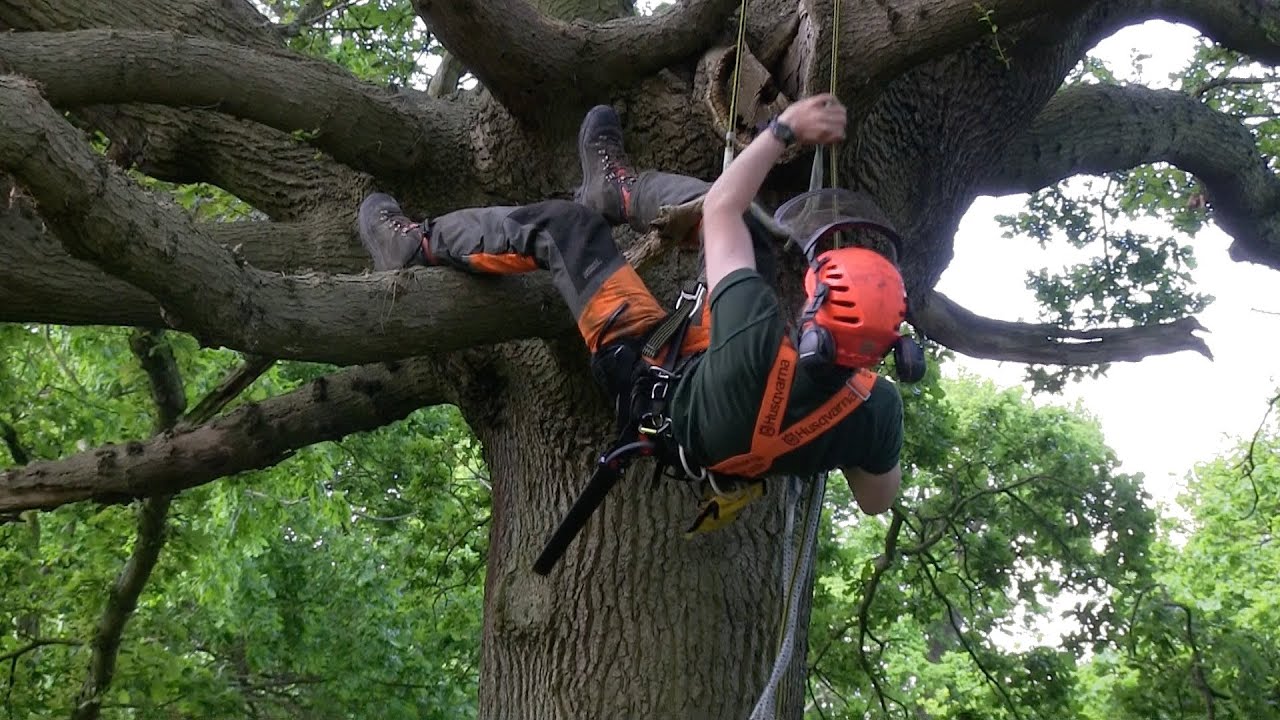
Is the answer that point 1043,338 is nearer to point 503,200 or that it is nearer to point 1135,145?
point 1135,145

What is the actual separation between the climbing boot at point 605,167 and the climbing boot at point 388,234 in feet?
2.12

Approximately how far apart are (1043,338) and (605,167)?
2.99 m

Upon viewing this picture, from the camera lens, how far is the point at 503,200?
201 inches

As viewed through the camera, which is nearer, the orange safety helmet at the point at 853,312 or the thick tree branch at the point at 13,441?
the orange safety helmet at the point at 853,312

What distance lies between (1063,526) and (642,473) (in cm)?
542

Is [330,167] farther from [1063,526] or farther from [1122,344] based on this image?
[1063,526]

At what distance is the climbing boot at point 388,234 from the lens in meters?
4.37

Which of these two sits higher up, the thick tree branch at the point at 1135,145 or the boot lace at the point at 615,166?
the thick tree branch at the point at 1135,145

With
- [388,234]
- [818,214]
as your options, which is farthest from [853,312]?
[388,234]

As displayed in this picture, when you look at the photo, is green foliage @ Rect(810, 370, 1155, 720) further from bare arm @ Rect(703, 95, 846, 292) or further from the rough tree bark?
bare arm @ Rect(703, 95, 846, 292)

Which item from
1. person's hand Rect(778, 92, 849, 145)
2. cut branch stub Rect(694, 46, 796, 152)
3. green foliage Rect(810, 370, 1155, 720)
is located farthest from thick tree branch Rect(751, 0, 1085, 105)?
green foliage Rect(810, 370, 1155, 720)

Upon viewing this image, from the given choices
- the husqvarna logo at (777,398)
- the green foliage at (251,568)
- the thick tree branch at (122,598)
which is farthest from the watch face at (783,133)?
the green foliage at (251,568)

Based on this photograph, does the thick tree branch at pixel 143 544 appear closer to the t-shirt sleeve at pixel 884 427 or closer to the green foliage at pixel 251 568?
the green foliage at pixel 251 568

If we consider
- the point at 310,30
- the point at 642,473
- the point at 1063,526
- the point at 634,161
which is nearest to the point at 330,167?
the point at 634,161
